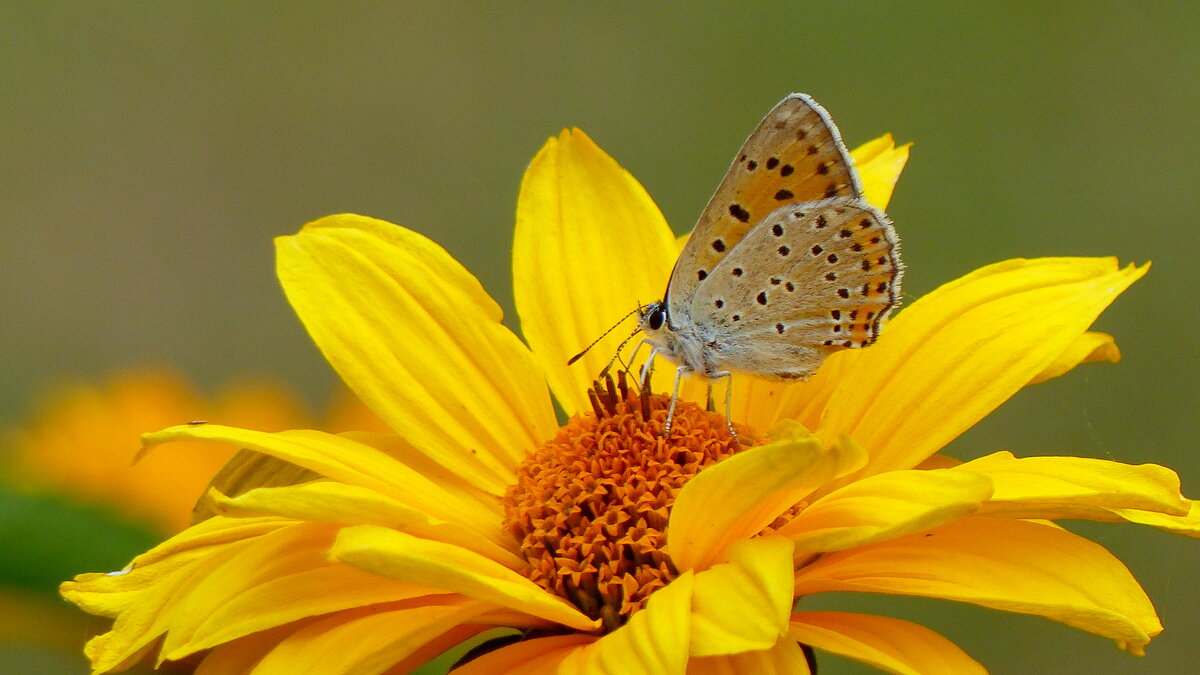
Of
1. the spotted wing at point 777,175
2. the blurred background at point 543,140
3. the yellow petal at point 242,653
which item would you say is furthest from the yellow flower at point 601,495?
the blurred background at point 543,140

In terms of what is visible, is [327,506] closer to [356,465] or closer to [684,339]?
[356,465]

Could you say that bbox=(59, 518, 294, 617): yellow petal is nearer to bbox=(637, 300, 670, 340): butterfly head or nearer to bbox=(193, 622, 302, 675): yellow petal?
bbox=(193, 622, 302, 675): yellow petal

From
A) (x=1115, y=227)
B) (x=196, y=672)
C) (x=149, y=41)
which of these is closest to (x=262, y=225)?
(x=149, y=41)

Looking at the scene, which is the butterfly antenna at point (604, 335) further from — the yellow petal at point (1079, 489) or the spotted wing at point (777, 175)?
the yellow petal at point (1079, 489)

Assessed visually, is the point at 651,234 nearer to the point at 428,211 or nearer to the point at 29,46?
the point at 428,211

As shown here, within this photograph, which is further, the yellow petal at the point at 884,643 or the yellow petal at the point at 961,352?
the yellow petal at the point at 961,352

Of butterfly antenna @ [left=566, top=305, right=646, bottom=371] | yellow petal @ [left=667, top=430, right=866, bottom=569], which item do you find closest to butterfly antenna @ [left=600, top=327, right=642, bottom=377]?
butterfly antenna @ [left=566, top=305, right=646, bottom=371]
